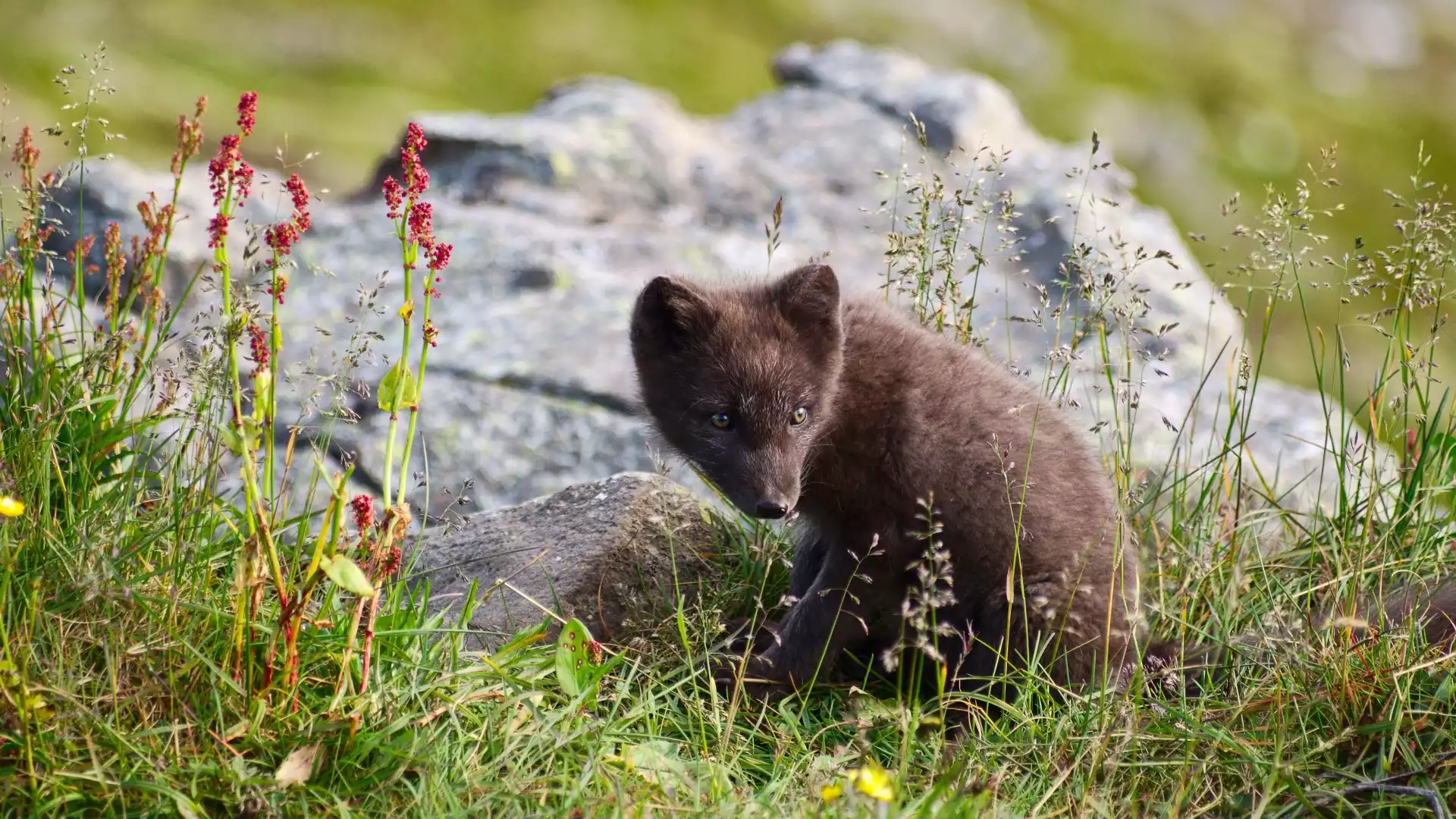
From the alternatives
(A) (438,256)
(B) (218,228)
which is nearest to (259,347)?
(B) (218,228)

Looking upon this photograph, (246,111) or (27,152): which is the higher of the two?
(246,111)

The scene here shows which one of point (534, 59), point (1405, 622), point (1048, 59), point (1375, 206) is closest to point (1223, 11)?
point (1048, 59)

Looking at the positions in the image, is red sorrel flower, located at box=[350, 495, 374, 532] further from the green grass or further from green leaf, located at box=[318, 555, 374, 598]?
green leaf, located at box=[318, 555, 374, 598]

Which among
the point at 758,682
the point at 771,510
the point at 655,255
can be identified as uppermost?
the point at 655,255

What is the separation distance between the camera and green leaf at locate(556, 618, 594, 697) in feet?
10.1

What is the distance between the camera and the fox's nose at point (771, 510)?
12.1ft

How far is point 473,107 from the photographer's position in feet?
107

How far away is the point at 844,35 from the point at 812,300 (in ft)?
125

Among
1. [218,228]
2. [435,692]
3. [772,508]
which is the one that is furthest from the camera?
[772,508]

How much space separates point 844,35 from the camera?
40.0 metres

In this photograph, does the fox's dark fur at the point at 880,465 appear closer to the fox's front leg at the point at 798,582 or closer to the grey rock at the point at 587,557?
the fox's front leg at the point at 798,582

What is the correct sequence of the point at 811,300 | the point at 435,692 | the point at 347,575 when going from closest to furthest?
the point at 347,575 < the point at 435,692 < the point at 811,300

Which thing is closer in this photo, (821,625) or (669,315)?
(821,625)

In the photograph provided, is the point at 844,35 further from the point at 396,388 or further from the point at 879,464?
the point at 396,388
